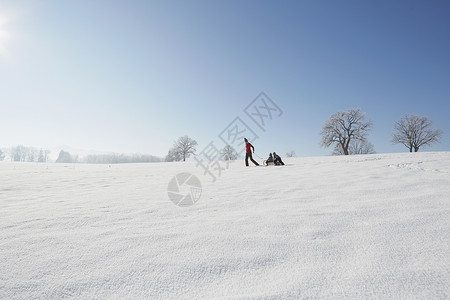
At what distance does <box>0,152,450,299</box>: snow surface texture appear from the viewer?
1.26 meters

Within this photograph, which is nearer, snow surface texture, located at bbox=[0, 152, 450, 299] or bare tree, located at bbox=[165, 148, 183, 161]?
snow surface texture, located at bbox=[0, 152, 450, 299]

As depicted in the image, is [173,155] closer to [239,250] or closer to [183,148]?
[183,148]

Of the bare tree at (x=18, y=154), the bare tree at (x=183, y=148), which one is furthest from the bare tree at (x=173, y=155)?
the bare tree at (x=18, y=154)

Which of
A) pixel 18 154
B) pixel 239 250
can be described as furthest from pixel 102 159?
pixel 239 250

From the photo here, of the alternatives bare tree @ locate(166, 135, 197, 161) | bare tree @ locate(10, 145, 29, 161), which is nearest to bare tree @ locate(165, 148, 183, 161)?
bare tree @ locate(166, 135, 197, 161)

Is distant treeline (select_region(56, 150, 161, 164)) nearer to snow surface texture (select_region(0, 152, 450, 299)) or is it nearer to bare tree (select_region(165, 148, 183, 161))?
bare tree (select_region(165, 148, 183, 161))

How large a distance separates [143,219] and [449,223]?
3585 millimetres

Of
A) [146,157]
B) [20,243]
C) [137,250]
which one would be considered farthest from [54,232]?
[146,157]

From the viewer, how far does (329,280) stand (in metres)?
1.28

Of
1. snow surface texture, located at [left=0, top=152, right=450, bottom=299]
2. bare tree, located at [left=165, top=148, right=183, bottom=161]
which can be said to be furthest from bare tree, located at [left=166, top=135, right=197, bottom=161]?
snow surface texture, located at [left=0, top=152, right=450, bottom=299]

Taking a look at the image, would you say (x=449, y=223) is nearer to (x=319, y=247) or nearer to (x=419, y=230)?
(x=419, y=230)

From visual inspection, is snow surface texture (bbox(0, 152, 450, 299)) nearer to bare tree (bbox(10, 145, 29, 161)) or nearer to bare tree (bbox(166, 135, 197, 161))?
bare tree (bbox(166, 135, 197, 161))

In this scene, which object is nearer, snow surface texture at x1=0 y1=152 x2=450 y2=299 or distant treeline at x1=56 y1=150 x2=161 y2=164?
snow surface texture at x1=0 y1=152 x2=450 y2=299

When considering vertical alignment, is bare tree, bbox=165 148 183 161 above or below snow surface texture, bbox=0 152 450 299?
above
